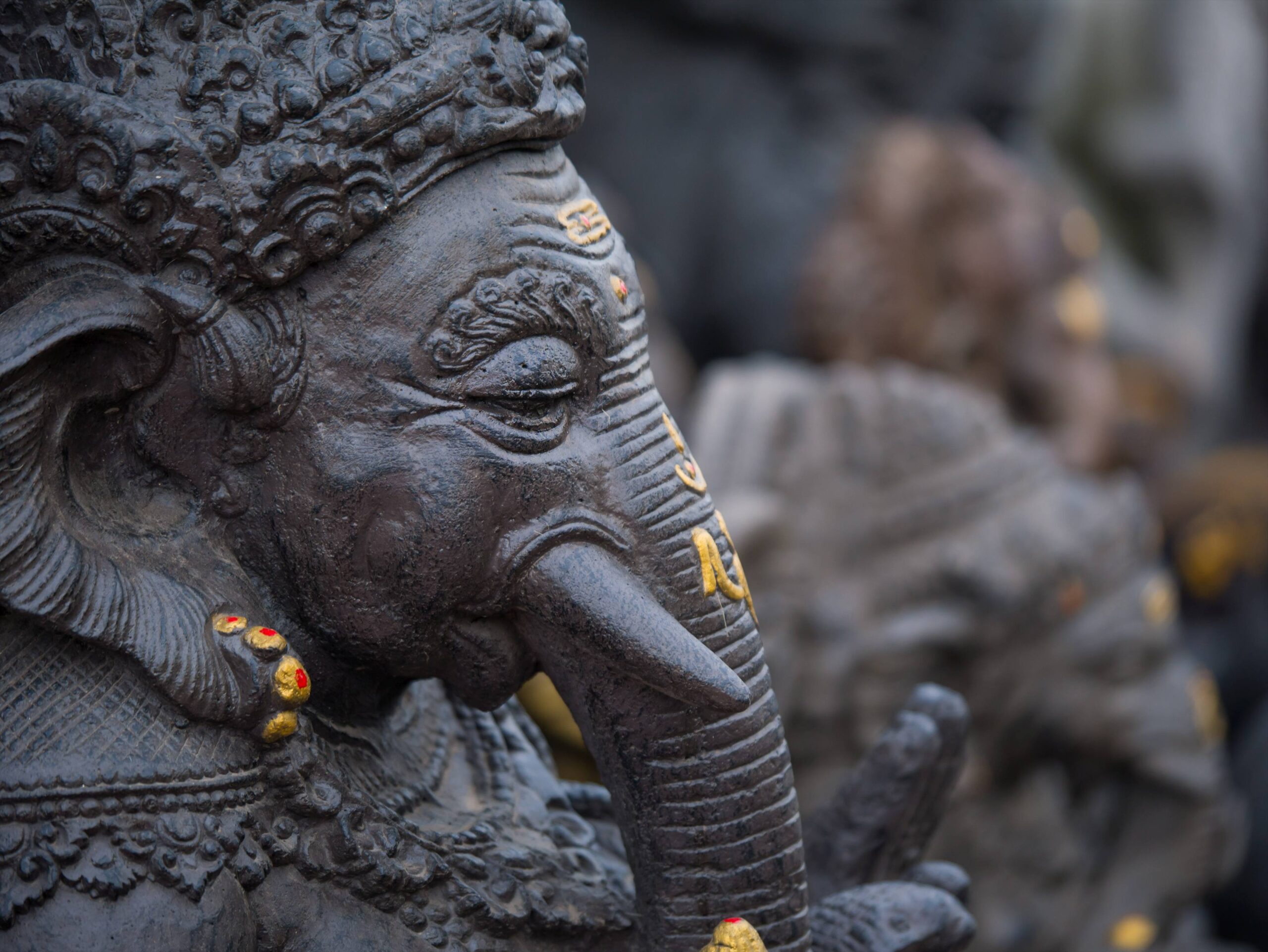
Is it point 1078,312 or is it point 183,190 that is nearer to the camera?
point 183,190

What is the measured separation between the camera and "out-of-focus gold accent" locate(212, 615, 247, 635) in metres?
0.89

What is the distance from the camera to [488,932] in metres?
0.99

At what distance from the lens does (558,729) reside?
196 cm

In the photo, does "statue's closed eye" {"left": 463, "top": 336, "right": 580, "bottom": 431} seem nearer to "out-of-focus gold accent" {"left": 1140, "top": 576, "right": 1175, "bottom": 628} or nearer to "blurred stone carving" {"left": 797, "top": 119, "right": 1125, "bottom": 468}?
"out-of-focus gold accent" {"left": 1140, "top": 576, "right": 1175, "bottom": 628}

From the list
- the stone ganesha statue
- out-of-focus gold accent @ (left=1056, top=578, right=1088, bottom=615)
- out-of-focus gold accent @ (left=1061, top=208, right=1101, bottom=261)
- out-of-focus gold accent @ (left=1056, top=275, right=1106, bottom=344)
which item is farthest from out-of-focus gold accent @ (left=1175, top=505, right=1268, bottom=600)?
the stone ganesha statue

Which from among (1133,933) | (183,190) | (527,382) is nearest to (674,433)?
(527,382)

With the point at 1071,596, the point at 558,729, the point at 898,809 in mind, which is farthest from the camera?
the point at 1071,596

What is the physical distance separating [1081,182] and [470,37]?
5.09 meters

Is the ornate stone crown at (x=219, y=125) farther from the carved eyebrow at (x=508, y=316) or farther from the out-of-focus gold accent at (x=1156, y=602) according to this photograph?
the out-of-focus gold accent at (x=1156, y=602)

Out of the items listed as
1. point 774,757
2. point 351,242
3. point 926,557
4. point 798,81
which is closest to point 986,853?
point 926,557

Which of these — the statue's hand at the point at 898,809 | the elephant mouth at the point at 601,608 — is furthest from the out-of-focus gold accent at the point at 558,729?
the elephant mouth at the point at 601,608

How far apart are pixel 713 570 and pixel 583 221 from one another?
0.25 meters

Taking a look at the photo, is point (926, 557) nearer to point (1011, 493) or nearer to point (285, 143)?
point (1011, 493)

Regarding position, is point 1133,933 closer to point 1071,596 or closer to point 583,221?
point 1071,596
